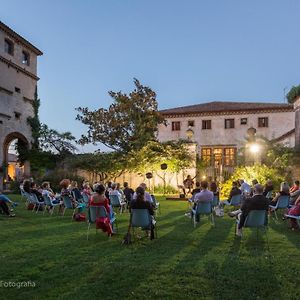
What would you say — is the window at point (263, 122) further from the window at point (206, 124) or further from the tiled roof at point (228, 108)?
the window at point (206, 124)

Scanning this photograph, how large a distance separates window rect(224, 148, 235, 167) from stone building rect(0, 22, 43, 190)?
59.7 ft

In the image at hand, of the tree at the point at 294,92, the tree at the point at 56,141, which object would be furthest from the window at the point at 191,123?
the tree at the point at 294,92

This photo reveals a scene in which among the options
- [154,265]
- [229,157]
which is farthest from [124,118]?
[154,265]

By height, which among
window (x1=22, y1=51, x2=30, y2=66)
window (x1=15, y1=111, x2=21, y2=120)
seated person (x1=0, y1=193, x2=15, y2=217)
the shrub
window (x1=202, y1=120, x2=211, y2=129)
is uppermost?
window (x1=22, y1=51, x2=30, y2=66)

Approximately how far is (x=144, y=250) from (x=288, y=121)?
96.8 ft

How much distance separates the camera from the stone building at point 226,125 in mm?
32781

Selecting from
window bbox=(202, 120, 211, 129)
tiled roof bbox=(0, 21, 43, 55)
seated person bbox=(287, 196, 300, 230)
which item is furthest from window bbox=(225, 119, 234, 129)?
→ seated person bbox=(287, 196, 300, 230)

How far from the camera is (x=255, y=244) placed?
24.1 feet

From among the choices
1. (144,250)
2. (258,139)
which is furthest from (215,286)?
(258,139)

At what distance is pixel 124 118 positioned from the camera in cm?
2909

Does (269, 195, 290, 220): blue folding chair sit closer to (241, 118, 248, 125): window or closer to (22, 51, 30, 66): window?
(241, 118, 248, 125): window

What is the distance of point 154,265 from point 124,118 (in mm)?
24021

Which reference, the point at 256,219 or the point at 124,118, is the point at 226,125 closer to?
the point at 124,118

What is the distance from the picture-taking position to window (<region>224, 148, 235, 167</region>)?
3358 cm
